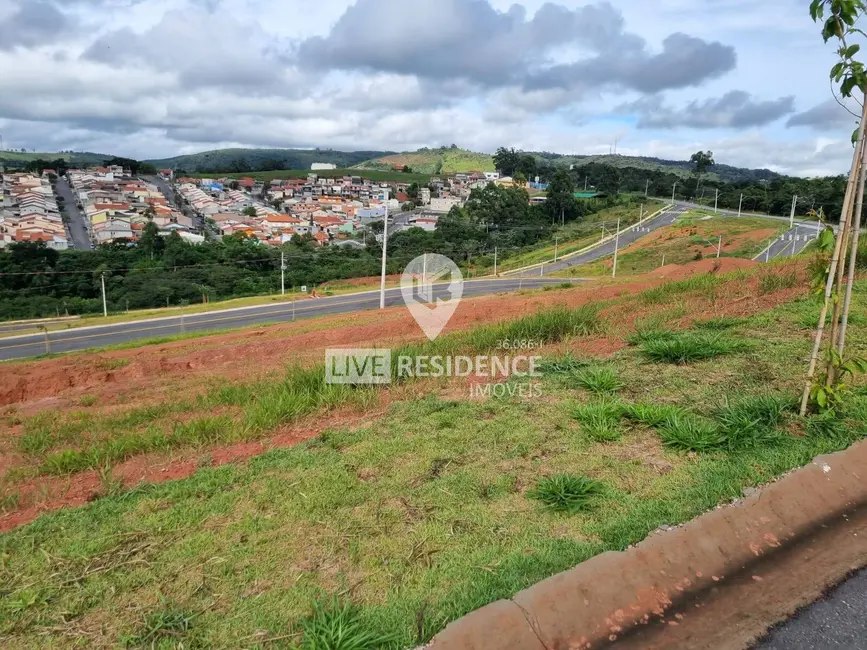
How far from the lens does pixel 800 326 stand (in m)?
5.71

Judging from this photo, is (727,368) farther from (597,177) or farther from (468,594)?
(597,177)

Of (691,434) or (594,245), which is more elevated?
(691,434)

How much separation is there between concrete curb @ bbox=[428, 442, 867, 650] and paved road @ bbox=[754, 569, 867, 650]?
25 centimetres

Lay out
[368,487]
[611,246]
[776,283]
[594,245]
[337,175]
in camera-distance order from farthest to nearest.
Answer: [337,175] < [594,245] < [611,246] < [776,283] < [368,487]

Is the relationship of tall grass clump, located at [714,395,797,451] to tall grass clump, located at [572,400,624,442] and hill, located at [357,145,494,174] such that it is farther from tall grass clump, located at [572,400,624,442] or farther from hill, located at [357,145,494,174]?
hill, located at [357,145,494,174]

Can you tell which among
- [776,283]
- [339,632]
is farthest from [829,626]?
[776,283]

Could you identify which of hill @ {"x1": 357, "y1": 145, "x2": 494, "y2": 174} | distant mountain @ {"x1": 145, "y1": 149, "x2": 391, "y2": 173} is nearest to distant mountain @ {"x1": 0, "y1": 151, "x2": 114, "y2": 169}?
distant mountain @ {"x1": 145, "y1": 149, "x2": 391, "y2": 173}

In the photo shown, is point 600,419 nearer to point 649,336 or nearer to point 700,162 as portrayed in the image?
point 649,336

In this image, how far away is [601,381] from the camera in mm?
4398

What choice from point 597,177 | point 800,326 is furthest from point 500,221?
point 800,326

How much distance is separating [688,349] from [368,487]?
3467mm

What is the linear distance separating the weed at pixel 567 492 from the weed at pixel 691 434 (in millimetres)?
773

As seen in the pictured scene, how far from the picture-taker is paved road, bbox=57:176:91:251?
64.6 m

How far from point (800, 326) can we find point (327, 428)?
5201mm
